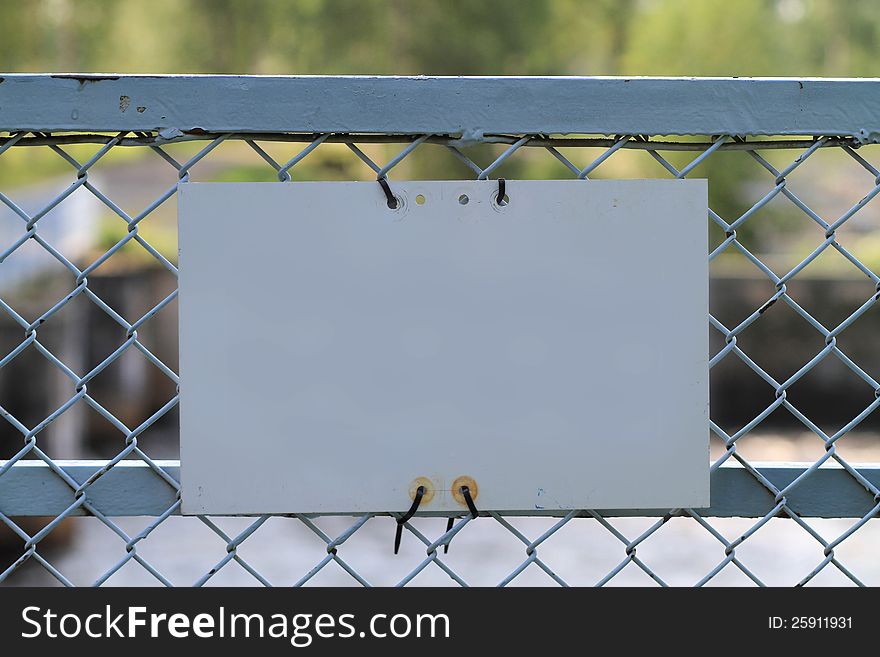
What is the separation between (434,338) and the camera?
1.25 meters

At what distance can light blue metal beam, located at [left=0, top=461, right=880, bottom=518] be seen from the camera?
4.43 feet

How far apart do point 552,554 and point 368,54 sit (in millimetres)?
11055

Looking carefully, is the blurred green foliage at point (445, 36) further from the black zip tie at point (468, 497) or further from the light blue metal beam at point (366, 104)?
the black zip tie at point (468, 497)

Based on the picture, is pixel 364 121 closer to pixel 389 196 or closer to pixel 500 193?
pixel 389 196

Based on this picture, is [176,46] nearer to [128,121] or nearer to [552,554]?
[552,554]

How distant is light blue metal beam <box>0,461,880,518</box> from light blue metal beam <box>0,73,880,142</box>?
49cm

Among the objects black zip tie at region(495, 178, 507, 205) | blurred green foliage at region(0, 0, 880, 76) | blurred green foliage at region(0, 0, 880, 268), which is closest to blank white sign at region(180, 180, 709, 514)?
black zip tie at region(495, 178, 507, 205)

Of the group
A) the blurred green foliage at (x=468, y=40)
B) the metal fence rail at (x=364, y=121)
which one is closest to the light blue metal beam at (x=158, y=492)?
the metal fence rail at (x=364, y=121)

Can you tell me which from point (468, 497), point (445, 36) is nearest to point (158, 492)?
point (468, 497)

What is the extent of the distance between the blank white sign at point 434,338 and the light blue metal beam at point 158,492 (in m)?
0.10

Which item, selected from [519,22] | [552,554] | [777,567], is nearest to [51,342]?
[552,554]

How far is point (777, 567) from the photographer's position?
9.09m

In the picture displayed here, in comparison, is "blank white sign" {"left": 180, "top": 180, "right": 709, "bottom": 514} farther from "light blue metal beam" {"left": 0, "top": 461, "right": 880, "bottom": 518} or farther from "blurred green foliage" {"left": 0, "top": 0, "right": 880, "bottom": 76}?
"blurred green foliage" {"left": 0, "top": 0, "right": 880, "bottom": 76}

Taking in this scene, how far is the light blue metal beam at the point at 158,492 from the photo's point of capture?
1.35 meters
